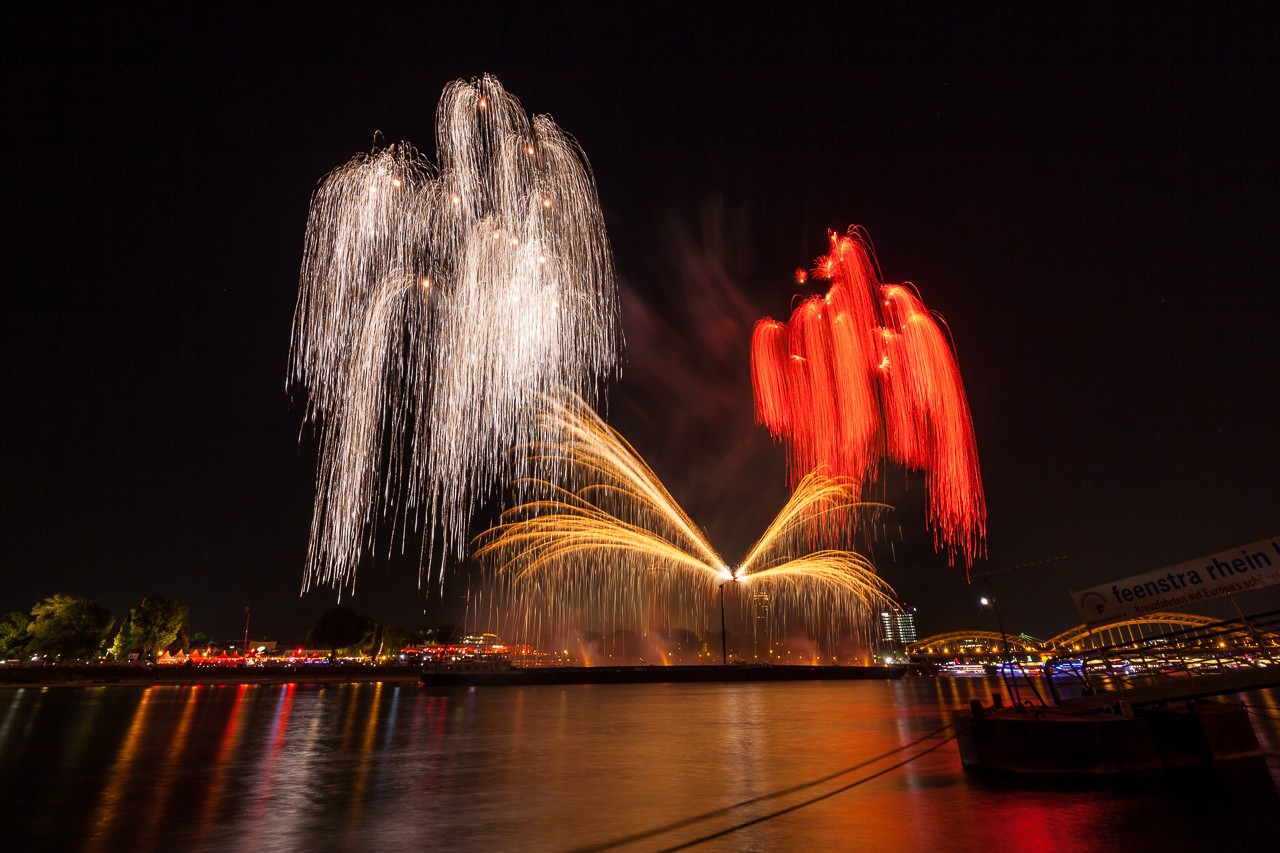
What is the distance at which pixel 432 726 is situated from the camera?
83.9 feet

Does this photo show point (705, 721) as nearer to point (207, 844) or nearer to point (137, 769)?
point (137, 769)

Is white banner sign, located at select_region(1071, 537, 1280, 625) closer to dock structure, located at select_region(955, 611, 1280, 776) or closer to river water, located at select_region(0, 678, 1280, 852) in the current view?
dock structure, located at select_region(955, 611, 1280, 776)

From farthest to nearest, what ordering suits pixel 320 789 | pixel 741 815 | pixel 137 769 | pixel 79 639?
pixel 79 639 < pixel 137 769 < pixel 320 789 < pixel 741 815

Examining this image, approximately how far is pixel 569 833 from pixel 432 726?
18822 mm

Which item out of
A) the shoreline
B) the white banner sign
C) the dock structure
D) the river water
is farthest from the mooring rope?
the shoreline

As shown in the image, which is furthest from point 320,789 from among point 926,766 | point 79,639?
point 79,639

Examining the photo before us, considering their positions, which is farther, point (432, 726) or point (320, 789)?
point (432, 726)

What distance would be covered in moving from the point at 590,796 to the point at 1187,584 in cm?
1298

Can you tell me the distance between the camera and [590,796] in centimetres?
1120

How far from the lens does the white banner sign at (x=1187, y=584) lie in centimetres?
1433

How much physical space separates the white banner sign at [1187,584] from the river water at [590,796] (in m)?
3.29

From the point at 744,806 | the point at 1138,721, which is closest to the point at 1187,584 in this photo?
the point at 1138,721

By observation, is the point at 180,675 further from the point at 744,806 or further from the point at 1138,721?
the point at 1138,721

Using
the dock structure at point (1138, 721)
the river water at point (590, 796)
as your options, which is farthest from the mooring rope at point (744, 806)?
the dock structure at point (1138, 721)
